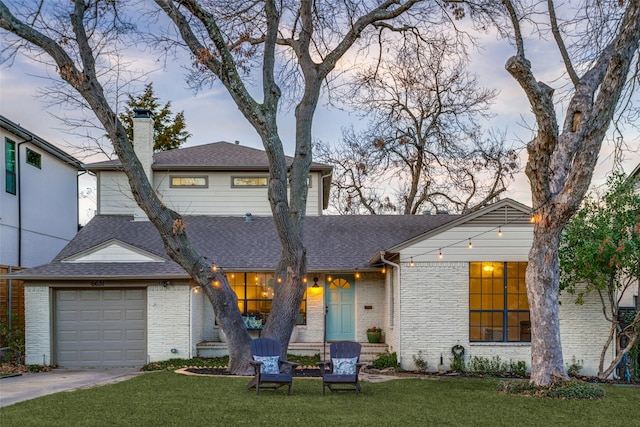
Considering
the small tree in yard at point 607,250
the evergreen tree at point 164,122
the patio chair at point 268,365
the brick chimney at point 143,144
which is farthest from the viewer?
the evergreen tree at point 164,122

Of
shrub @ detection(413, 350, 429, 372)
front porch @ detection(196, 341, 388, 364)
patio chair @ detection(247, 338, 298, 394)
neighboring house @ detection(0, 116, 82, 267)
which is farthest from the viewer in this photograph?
neighboring house @ detection(0, 116, 82, 267)

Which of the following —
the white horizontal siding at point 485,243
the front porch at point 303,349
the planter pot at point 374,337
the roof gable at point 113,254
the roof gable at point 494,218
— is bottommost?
the front porch at point 303,349

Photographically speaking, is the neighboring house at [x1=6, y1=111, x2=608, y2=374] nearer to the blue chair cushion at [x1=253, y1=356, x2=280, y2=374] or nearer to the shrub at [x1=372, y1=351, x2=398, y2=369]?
the shrub at [x1=372, y1=351, x2=398, y2=369]

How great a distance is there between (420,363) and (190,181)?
9.86m

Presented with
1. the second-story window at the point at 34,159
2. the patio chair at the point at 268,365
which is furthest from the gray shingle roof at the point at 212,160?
the patio chair at the point at 268,365

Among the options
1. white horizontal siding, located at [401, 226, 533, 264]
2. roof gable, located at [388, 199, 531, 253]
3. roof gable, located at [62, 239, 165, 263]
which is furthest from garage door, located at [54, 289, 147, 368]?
white horizontal siding, located at [401, 226, 533, 264]

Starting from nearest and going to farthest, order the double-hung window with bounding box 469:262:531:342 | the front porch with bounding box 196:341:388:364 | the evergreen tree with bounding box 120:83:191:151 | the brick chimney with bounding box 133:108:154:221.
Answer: the double-hung window with bounding box 469:262:531:342 < the front porch with bounding box 196:341:388:364 < the brick chimney with bounding box 133:108:154:221 < the evergreen tree with bounding box 120:83:191:151

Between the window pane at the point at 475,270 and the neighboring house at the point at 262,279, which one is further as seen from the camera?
the window pane at the point at 475,270

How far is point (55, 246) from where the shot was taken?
2152cm

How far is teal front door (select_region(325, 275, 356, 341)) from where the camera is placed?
59.5 ft

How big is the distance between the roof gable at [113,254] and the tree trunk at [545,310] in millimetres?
9684

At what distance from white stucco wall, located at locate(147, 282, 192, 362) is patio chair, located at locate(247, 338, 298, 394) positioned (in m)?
4.87

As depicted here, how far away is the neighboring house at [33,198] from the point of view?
17859 mm

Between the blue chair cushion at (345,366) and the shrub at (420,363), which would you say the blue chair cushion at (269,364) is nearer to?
the blue chair cushion at (345,366)
